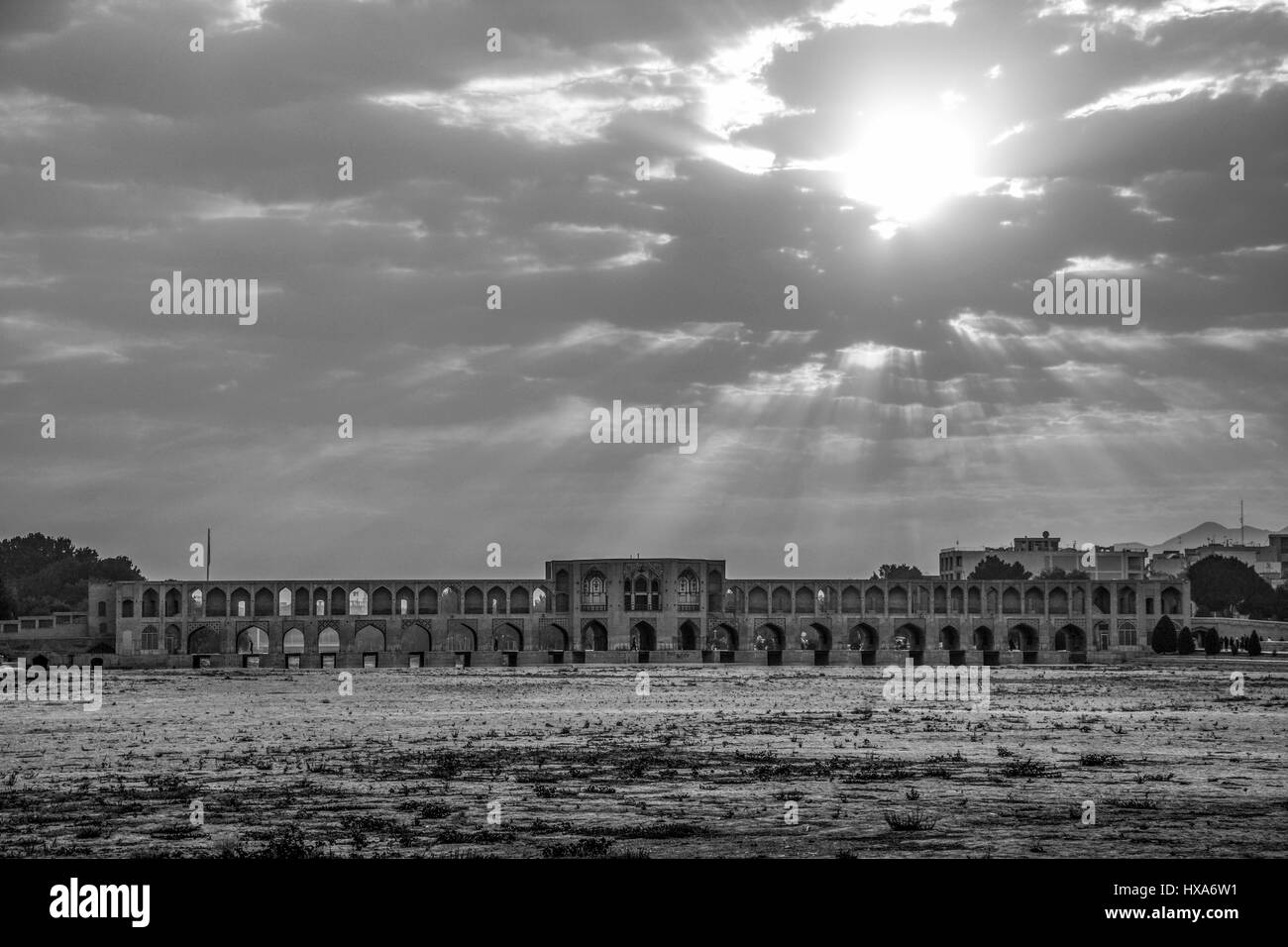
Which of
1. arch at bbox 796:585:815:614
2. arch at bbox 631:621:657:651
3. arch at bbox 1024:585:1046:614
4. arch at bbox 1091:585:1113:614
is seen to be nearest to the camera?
arch at bbox 631:621:657:651

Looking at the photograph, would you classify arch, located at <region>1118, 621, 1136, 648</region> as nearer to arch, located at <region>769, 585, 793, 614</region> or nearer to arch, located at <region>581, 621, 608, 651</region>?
arch, located at <region>769, 585, 793, 614</region>

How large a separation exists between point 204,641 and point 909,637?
51.4 m

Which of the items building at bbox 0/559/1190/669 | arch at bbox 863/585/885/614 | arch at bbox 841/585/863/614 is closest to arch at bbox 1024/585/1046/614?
building at bbox 0/559/1190/669

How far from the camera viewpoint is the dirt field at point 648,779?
562 inches

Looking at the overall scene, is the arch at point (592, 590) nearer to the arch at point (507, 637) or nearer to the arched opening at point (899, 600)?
the arch at point (507, 637)

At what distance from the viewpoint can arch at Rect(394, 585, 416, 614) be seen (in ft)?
323

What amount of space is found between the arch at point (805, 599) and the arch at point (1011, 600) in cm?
1471

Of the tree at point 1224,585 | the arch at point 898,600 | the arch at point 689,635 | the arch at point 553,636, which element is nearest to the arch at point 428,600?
the arch at point 553,636

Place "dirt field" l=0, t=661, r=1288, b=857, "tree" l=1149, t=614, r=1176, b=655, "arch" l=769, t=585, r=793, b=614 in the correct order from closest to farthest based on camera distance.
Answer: "dirt field" l=0, t=661, r=1288, b=857 < "tree" l=1149, t=614, r=1176, b=655 < "arch" l=769, t=585, r=793, b=614

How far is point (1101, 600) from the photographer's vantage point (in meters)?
103

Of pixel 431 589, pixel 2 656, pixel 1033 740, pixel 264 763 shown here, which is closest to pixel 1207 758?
pixel 1033 740

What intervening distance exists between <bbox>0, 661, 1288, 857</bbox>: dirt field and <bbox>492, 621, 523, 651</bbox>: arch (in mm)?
59388

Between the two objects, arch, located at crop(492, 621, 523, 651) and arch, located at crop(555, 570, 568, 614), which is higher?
arch, located at crop(555, 570, 568, 614)
